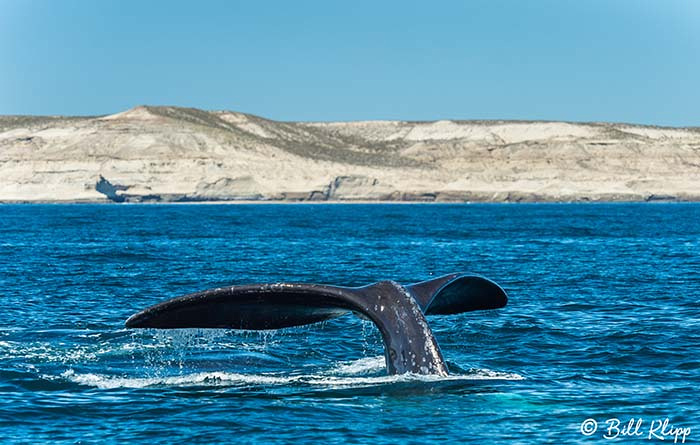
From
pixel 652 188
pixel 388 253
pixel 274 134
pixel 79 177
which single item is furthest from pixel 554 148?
pixel 388 253

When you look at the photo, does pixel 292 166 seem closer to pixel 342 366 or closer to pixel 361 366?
pixel 342 366

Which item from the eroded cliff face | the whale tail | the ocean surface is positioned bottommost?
the ocean surface

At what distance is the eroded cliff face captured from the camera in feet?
447

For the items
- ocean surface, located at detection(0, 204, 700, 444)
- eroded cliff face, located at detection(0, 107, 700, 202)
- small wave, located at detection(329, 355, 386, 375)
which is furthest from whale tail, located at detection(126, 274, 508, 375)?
eroded cliff face, located at detection(0, 107, 700, 202)

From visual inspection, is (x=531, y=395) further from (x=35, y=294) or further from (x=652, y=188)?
(x=652, y=188)

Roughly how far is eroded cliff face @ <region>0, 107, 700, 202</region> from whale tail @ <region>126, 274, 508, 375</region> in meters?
123

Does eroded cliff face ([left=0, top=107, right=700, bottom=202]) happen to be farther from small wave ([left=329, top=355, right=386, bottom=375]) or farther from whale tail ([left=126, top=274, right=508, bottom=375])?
whale tail ([left=126, top=274, right=508, bottom=375])

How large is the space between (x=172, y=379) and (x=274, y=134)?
164 meters

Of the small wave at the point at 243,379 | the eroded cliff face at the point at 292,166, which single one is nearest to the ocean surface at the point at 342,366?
the small wave at the point at 243,379

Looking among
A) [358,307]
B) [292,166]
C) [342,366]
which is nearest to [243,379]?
[342,366]

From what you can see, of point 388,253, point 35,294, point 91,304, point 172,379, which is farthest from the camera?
point 388,253

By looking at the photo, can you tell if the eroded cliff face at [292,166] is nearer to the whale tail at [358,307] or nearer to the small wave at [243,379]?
the small wave at [243,379]

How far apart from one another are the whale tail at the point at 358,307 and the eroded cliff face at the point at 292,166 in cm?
12322

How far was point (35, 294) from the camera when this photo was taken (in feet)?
86.4
